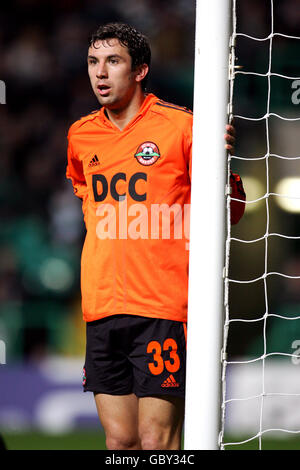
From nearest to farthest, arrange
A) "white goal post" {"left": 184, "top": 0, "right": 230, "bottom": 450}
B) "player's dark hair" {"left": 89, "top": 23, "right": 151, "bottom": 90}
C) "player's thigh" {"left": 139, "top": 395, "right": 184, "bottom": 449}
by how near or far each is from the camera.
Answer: "white goal post" {"left": 184, "top": 0, "right": 230, "bottom": 450} < "player's thigh" {"left": 139, "top": 395, "right": 184, "bottom": 449} < "player's dark hair" {"left": 89, "top": 23, "right": 151, "bottom": 90}

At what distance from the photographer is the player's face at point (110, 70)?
8.00 feet

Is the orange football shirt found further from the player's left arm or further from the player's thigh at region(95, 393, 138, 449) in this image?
the player's thigh at region(95, 393, 138, 449)

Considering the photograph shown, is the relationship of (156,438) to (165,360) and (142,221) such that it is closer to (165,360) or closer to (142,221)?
(165,360)

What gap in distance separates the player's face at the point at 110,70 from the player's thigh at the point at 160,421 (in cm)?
99

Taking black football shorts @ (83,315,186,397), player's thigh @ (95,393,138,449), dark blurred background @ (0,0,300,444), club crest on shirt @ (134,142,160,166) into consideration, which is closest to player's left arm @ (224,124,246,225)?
club crest on shirt @ (134,142,160,166)

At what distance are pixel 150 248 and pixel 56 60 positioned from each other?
393 cm

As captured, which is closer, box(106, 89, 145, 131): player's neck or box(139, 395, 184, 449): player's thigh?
box(139, 395, 184, 449): player's thigh

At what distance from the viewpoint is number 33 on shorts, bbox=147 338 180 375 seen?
239cm

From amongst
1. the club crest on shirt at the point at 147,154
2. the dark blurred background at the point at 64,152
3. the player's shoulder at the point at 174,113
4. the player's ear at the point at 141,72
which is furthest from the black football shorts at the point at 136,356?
the dark blurred background at the point at 64,152

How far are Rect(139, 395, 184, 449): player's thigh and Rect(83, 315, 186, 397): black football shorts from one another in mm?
29

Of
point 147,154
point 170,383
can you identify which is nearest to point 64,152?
point 147,154

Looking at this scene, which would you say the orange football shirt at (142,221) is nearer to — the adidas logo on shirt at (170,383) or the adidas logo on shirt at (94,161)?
the adidas logo on shirt at (94,161)

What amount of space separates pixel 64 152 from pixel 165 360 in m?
3.61

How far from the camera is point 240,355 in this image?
5176mm
